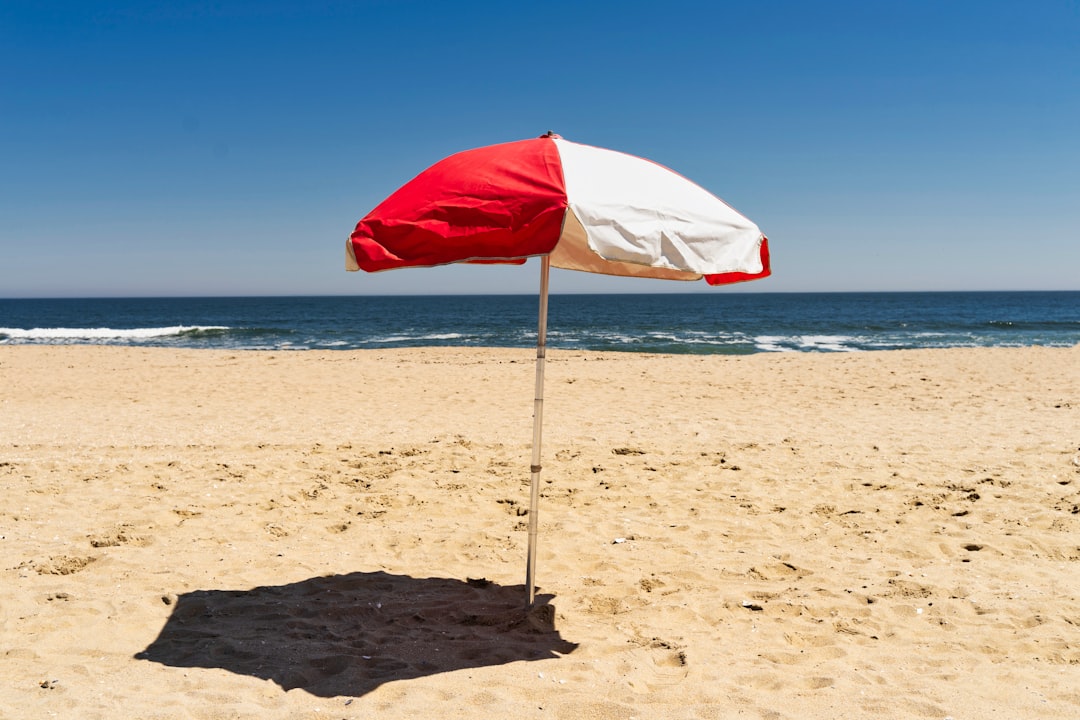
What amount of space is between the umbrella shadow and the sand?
0.06 feet

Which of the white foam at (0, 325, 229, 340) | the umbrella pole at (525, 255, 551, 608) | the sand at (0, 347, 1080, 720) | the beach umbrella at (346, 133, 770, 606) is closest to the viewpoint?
the beach umbrella at (346, 133, 770, 606)

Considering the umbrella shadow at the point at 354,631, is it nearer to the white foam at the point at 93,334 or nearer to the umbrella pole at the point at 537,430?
the umbrella pole at the point at 537,430

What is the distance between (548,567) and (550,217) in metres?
2.68

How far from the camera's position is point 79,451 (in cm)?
759

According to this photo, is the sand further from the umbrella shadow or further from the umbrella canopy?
the umbrella canopy

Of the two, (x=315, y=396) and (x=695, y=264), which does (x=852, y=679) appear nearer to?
(x=695, y=264)

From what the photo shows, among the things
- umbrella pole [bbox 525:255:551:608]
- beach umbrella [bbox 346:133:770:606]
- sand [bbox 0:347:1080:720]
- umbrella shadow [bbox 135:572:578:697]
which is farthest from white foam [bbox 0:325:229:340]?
beach umbrella [bbox 346:133:770:606]

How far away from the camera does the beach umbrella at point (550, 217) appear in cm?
291

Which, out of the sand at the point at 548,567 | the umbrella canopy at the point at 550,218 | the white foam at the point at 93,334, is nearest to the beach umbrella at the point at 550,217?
the umbrella canopy at the point at 550,218

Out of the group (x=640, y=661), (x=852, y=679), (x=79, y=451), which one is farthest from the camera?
(x=79, y=451)

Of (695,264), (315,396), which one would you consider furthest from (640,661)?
(315,396)

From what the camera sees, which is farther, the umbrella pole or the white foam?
the white foam

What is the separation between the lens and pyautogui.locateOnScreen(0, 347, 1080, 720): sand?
3105 millimetres

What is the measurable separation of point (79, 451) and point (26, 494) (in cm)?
184
